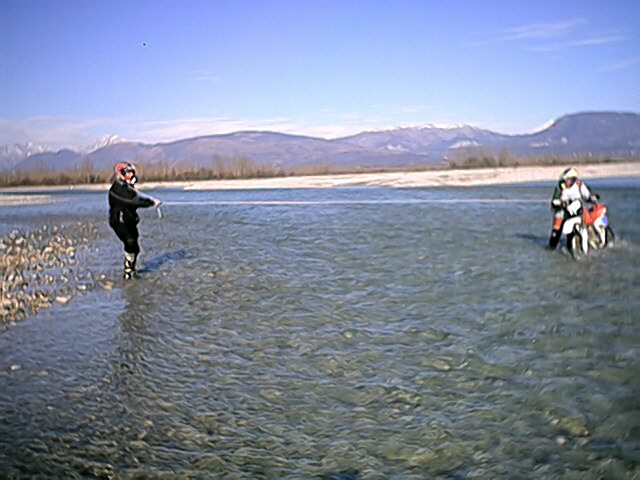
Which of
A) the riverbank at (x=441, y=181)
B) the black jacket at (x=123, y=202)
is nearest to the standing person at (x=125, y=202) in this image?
the black jacket at (x=123, y=202)

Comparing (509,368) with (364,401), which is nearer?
(364,401)

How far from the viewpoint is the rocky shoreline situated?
34.5ft

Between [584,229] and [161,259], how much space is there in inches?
387

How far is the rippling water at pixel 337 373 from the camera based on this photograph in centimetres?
495

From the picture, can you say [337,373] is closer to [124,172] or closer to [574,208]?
[124,172]

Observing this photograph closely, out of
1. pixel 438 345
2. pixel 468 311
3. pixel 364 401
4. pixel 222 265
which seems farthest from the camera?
pixel 222 265

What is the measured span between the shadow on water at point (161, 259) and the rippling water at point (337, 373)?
0.71 feet

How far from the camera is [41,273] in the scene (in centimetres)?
1366

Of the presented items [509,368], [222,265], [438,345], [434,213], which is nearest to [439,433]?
[509,368]

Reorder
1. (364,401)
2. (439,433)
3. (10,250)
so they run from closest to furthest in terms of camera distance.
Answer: (439,433)
(364,401)
(10,250)

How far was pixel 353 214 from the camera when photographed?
91.0 feet

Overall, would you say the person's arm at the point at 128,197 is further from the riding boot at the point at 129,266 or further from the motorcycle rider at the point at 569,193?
the motorcycle rider at the point at 569,193

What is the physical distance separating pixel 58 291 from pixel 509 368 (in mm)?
8343

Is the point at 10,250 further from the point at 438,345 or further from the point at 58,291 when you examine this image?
the point at 438,345
